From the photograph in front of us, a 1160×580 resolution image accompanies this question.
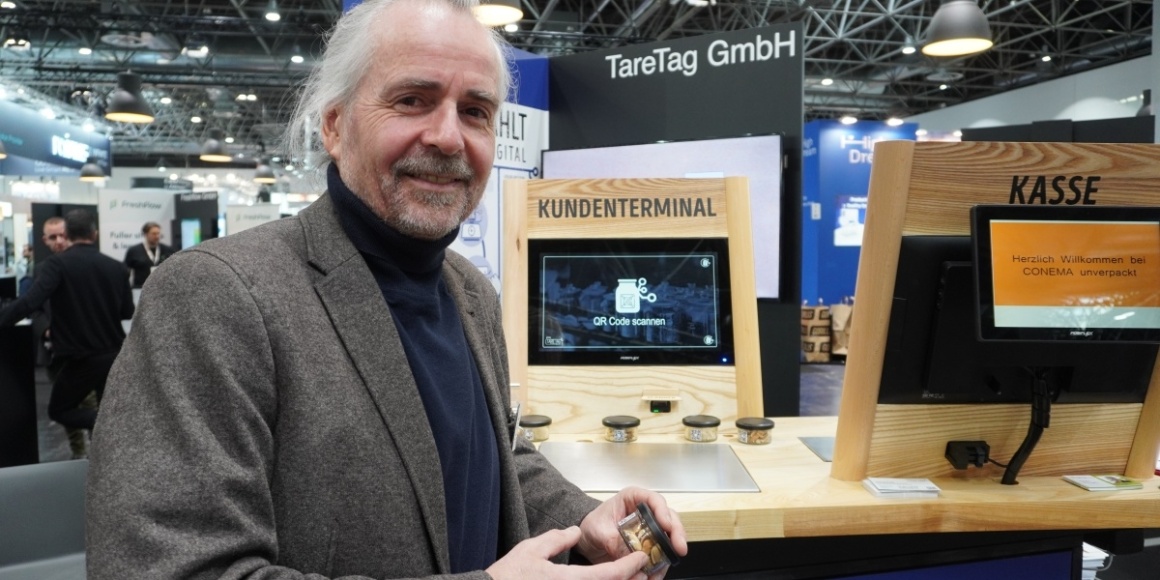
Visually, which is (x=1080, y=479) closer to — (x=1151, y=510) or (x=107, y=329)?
(x=1151, y=510)

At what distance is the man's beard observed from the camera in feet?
3.47

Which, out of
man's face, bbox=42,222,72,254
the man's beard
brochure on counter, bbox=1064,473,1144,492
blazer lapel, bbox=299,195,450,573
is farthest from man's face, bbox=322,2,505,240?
man's face, bbox=42,222,72,254

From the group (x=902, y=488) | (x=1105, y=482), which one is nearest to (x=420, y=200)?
(x=902, y=488)

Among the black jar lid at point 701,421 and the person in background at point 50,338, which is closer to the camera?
the black jar lid at point 701,421

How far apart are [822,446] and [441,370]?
1.08 meters

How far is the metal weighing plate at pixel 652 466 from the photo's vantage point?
1.50 m

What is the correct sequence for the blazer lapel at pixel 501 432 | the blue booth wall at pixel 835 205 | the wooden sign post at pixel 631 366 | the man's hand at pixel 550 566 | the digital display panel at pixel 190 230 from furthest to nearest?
1. the digital display panel at pixel 190 230
2. the blue booth wall at pixel 835 205
3. the wooden sign post at pixel 631 366
4. the blazer lapel at pixel 501 432
5. the man's hand at pixel 550 566

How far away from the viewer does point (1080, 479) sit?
1.52m

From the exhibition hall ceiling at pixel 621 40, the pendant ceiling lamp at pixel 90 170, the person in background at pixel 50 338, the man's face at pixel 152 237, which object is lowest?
the person in background at pixel 50 338

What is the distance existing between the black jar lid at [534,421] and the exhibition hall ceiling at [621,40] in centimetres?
846

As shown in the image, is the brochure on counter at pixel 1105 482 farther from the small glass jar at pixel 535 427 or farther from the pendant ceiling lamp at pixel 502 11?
the pendant ceiling lamp at pixel 502 11

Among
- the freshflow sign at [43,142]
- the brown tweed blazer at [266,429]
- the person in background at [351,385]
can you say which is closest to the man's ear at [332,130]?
the person in background at [351,385]

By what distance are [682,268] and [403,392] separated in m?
1.20

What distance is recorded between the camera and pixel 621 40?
12086 millimetres
